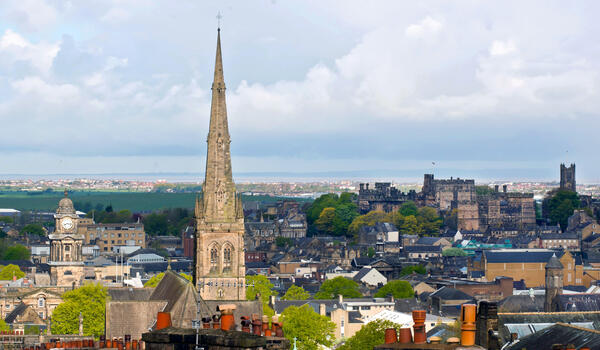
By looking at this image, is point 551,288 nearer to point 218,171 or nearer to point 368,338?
point 218,171

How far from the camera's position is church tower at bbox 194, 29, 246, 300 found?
299 ft

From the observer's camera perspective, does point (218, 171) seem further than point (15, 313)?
No

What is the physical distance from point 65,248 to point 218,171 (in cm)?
4784

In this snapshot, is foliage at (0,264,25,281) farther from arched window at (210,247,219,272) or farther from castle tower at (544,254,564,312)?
arched window at (210,247,219,272)

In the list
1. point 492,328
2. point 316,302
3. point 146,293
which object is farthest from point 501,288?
point 492,328

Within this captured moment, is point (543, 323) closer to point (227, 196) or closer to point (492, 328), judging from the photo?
point (492, 328)

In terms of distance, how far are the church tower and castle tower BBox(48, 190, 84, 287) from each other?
1708 inches

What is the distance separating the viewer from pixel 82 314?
10275 cm

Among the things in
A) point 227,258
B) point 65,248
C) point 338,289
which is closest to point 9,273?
point 65,248

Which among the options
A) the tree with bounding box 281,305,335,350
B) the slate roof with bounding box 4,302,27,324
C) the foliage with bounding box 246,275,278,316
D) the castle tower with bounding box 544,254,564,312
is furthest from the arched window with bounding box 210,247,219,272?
the castle tower with bounding box 544,254,564,312

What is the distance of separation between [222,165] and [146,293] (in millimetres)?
11318

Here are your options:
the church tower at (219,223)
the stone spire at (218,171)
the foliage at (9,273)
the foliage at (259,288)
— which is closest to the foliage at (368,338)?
the church tower at (219,223)

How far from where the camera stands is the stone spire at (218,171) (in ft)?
307

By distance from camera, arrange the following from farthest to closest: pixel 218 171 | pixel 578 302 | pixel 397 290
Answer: pixel 397 290, pixel 578 302, pixel 218 171
